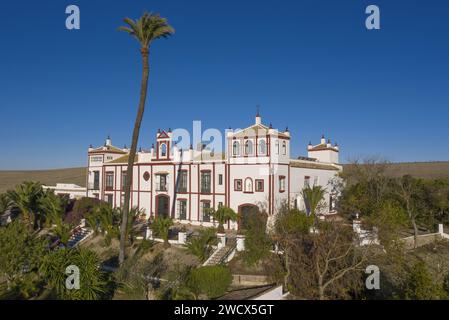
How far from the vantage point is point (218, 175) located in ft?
96.2

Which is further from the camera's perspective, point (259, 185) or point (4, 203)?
point (4, 203)

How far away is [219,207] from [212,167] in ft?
12.6

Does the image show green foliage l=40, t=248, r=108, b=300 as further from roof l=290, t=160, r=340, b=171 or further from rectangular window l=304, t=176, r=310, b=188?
rectangular window l=304, t=176, r=310, b=188

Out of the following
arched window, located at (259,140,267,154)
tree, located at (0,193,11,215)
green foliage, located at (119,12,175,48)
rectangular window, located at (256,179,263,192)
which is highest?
green foliage, located at (119,12,175,48)

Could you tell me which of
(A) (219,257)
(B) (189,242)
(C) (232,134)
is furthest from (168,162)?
(A) (219,257)

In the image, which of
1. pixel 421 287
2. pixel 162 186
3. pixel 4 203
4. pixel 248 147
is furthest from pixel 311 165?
pixel 4 203

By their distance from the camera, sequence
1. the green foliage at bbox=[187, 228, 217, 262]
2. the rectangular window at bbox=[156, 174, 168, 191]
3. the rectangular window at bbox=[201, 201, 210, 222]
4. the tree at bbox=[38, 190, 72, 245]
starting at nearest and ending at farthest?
1. the green foliage at bbox=[187, 228, 217, 262]
2. the tree at bbox=[38, 190, 72, 245]
3. the rectangular window at bbox=[201, 201, 210, 222]
4. the rectangular window at bbox=[156, 174, 168, 191]

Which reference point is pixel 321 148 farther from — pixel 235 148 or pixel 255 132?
pixel 235 148

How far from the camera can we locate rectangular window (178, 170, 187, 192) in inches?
1234

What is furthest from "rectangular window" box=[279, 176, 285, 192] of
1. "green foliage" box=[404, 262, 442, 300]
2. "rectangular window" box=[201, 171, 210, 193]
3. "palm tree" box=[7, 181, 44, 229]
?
"palm tree" box=[7, 181, 44, 229]

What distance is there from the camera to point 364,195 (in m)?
28.9

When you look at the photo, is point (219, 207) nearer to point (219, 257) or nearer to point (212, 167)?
point (212, 167)

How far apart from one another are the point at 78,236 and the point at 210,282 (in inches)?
631

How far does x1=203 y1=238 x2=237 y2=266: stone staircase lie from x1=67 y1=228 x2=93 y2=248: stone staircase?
11464 mm
